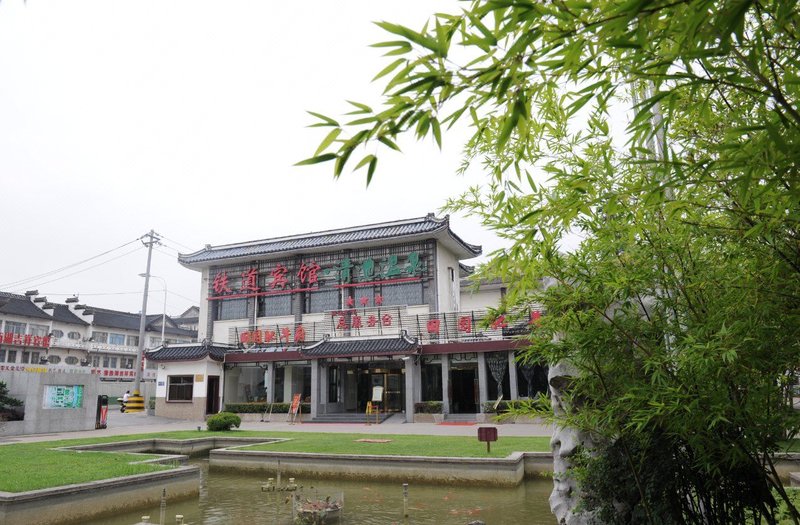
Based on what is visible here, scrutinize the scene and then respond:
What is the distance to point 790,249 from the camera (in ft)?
7.08

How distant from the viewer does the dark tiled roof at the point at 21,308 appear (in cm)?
3328

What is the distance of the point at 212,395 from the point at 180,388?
4.59 feet

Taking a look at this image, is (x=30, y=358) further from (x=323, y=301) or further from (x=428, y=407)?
(x=428, y=407)

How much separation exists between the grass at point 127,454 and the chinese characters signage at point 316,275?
30.0 ft

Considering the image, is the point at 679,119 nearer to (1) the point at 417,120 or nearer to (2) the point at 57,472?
(1) the point at 417,120

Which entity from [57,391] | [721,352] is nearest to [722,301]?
[721,352]

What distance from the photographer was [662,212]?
2.94 metres

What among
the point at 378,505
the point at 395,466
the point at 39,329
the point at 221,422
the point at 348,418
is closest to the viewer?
the point at 378,505

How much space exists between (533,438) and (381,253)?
11.9 m

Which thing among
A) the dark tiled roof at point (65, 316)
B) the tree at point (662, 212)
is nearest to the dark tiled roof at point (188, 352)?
the dark tiled roof at point (65, 316)

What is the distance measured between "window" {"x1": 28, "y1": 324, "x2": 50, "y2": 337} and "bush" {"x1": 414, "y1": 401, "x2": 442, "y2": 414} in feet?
91.3

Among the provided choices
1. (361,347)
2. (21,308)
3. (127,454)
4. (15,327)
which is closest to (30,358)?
(15,327)

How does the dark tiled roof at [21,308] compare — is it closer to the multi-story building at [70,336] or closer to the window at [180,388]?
the multi-story building at [70,336]

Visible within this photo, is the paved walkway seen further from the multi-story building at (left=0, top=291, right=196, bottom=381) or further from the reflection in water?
the multi-story building at (left=0, top=291, right=196, bottom=381)
